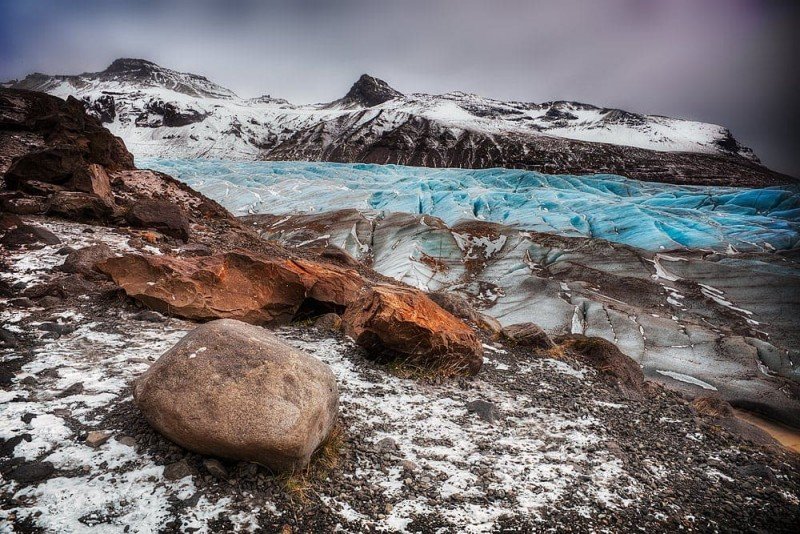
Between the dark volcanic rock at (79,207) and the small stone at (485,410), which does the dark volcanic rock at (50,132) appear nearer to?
the dark volcanic rock at (79,207)

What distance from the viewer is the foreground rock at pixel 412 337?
663 centimetres

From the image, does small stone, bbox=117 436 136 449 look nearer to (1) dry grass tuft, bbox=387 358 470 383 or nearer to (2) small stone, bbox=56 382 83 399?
(2) small stone, bbox=56 382 83 399

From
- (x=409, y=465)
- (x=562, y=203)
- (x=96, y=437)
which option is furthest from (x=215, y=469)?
(x=562, y=203)

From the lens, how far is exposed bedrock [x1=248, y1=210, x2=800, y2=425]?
→ 1561cm

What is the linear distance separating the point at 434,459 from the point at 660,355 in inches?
631

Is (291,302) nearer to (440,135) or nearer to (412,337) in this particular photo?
(412,337)

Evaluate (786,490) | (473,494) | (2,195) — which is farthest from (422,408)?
(2,195)

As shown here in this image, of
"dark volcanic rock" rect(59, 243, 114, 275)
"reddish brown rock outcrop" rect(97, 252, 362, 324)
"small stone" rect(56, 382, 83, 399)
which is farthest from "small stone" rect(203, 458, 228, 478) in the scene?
"dark volcanic rock" rect(59, 243, 114, 275)

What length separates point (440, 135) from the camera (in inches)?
4749

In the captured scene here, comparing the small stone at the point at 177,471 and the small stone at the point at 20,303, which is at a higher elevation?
the small stone at the point at 20,303

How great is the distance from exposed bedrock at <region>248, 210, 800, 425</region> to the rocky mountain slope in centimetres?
974

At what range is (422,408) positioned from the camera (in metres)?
5.64

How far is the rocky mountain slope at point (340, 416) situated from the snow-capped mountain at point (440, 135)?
97177mm

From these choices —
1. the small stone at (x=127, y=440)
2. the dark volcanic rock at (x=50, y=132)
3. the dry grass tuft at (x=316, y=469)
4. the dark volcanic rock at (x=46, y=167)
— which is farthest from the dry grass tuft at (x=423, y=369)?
the dark volcanic rock at (x=50, y=132)
